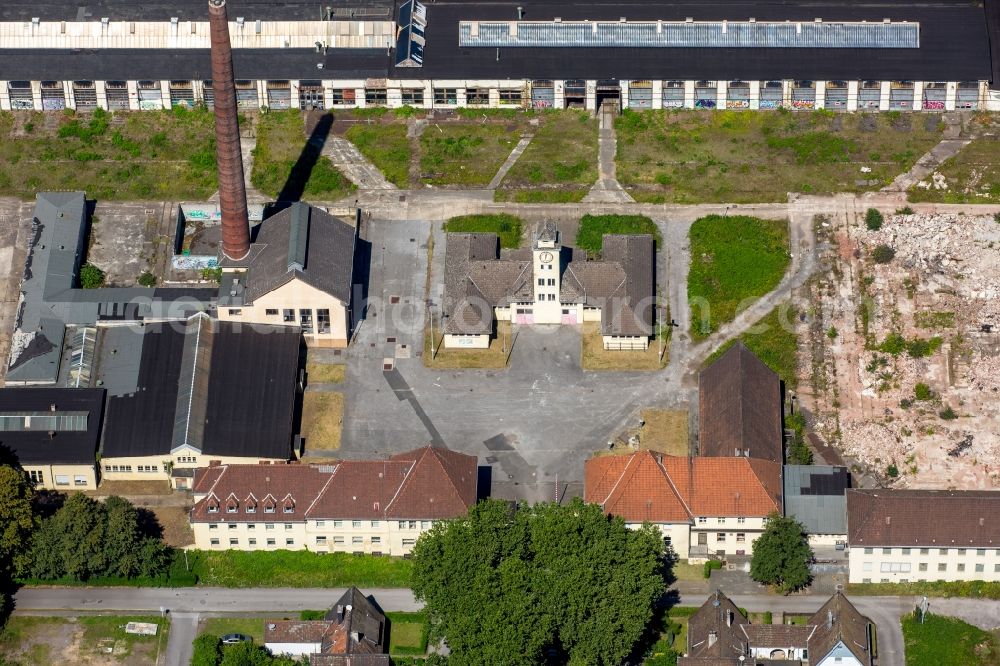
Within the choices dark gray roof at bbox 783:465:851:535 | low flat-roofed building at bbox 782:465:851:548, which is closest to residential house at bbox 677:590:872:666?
low flat-roofed building at bbox 782:465:851:548

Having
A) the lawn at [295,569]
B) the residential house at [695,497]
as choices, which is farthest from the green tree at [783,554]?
the lawn at [295,569]

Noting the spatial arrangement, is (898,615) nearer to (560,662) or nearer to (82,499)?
(560,662)

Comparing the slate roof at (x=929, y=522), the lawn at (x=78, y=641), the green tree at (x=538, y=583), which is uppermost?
the slate roof at (x=929, y=522)

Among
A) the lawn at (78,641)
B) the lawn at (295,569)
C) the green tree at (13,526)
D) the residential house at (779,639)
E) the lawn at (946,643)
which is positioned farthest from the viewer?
the lawn at (295,569)

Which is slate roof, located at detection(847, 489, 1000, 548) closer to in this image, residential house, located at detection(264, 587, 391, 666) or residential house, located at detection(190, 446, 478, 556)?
residential house, located at detection(190, 446, 478, 556)

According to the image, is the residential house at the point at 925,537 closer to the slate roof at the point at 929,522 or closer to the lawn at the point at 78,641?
the slate roof at the point at 929,522

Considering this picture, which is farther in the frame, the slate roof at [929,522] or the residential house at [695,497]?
the residential house at [695,497]

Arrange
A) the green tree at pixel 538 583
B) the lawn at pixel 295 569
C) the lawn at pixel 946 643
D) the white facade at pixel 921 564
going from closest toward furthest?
the green tree at pixel 538 583 < the lawn at pixel 946 643 < the white facade at pixel 921 564 < the lawn at pixel 295 569
